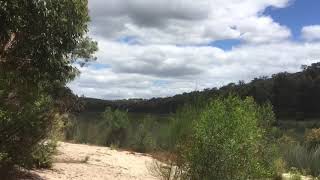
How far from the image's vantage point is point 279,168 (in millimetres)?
19812

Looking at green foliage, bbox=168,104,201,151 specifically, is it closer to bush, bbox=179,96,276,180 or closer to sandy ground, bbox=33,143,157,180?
bush, bbox=179,96,276,180

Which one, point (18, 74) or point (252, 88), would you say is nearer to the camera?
point (18, 74)

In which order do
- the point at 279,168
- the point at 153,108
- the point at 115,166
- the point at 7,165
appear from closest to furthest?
the point at 7,165 → the point at 115,166 → the point at 279,168 → the point at 153,108

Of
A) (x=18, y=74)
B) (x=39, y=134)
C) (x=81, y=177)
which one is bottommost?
(x=81, y=177)

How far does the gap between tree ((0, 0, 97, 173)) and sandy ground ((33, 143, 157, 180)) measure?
187 cm

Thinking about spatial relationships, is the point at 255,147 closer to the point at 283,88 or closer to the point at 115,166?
the point at 115,166

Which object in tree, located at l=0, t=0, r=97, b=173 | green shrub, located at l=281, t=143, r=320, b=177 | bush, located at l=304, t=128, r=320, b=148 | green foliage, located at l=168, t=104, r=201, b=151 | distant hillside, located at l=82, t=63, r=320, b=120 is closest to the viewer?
tree, located at l=0, t=0, r=97, b=173

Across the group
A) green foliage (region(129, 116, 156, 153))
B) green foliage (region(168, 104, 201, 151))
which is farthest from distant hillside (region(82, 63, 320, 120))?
green foliage (region(168, 104, 201, 151))

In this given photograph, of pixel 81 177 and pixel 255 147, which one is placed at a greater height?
pixel 255 147

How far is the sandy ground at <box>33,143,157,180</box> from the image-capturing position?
1481 cm

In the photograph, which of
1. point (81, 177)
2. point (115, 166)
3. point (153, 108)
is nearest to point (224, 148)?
point (81, 177)

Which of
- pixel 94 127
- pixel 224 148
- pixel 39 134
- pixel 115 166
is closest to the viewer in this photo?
pixel 224 148

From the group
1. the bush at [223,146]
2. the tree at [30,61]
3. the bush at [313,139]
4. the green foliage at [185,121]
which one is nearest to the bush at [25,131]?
the tree at [30,61]

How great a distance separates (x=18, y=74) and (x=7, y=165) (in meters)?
1.77
